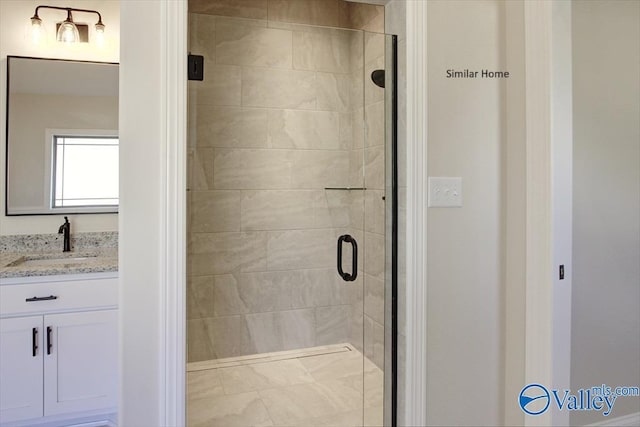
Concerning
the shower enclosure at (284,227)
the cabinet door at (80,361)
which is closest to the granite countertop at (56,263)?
the cabinet door at (80,361)

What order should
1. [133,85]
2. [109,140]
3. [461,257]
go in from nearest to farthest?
[133,85] < [461,257] < [109,140]

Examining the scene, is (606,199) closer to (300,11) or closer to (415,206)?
(415,206)

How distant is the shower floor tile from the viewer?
2.05 meters

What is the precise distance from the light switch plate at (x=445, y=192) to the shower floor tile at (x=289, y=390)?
0.83 meters

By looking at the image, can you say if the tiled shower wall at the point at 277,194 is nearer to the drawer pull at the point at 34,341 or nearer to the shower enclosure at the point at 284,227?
the shower enclosure at the point at 284,227

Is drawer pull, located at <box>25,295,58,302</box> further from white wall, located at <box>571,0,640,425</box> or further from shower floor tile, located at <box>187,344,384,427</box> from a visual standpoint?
white wall, located at <box>571,0,640,425</box>

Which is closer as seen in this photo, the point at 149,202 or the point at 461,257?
the point at 149,202

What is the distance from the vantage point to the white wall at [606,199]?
1.78 m

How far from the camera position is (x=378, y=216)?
6.38 ft

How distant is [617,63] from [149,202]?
2.06 metres

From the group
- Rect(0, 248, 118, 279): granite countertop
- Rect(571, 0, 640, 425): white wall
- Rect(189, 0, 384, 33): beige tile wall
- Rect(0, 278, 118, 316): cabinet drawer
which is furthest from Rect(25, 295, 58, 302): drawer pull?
Rect(571, 0, 640, 425): white wall

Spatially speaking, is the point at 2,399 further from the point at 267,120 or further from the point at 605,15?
the point at 605,15

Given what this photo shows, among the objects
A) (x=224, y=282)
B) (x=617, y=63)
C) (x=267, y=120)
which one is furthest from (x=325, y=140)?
(x=617, y=63)

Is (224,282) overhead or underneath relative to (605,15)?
underneath
